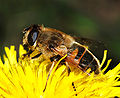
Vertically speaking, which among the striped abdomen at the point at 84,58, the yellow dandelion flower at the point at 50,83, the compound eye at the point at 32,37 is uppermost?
the compound eye at the point at 32,37

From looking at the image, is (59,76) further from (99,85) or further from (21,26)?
(21,26)

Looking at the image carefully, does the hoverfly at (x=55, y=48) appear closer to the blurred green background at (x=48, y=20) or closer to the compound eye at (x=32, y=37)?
the compound eye at (x=32, y=37)

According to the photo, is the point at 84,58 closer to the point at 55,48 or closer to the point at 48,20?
the point at 55,48

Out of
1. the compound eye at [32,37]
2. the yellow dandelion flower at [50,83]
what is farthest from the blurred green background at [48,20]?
the compound eye at [32,37]

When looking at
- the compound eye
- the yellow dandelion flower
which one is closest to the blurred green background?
the yellow dandelion flower

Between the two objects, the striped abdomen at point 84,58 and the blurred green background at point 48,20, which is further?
the blurred green background at point 48,20

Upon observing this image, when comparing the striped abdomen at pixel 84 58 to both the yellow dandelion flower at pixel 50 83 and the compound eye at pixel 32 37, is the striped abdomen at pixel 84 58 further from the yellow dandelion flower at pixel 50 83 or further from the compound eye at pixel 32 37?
the compound eye at pixel 32 37

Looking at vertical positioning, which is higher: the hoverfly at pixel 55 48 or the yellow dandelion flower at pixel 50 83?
the hoverfly at pixel 55 48
